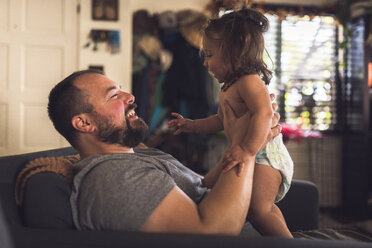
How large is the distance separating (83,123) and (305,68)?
13.1 feet

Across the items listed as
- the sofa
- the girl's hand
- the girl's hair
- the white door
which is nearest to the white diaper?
the girl's hair

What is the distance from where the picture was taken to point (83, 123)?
1300 mm

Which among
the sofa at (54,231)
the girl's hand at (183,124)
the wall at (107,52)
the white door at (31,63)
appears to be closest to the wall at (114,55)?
the wall at (107,52)

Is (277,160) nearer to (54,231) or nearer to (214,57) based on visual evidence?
(214,57)

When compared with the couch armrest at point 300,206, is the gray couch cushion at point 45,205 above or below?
above

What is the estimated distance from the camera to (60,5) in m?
4.23

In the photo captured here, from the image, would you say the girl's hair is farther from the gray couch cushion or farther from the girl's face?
the gray couch cushion

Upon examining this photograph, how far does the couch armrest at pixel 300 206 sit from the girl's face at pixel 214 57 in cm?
56

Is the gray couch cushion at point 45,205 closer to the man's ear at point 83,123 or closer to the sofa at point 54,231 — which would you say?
the sofa at point 54,231

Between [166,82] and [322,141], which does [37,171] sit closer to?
[166,82]

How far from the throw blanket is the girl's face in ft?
2.17

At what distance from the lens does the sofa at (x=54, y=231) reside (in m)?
0.86

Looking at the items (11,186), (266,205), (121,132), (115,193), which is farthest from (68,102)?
(266,205)

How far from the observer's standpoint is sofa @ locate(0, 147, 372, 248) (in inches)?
33.8
